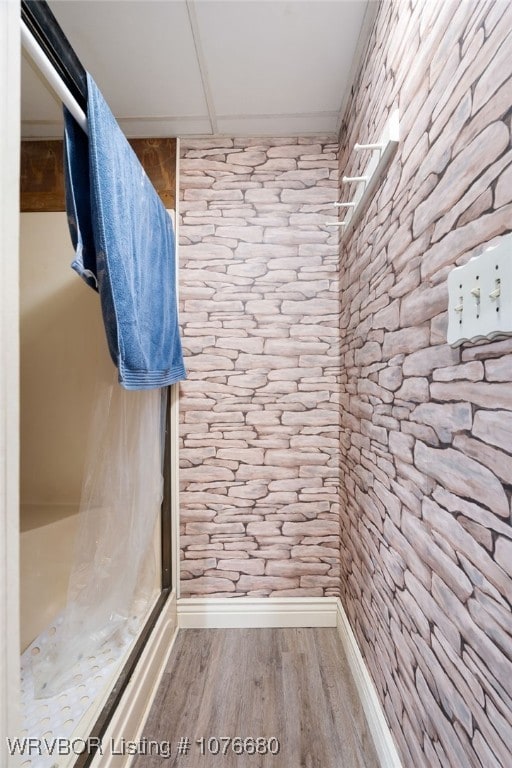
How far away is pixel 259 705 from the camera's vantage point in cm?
124

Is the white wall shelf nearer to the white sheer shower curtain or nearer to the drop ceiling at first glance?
the drop ceiling

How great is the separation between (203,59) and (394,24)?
2.31ft

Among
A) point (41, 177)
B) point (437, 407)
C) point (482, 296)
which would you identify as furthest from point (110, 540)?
point (41, 177)

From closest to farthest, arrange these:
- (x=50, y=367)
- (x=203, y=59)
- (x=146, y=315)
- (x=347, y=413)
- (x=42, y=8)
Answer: (x=42, y=8)
(x=146, y=315)
(x=203, y=59)
(x=347, y=413)
(x=50, y=367)

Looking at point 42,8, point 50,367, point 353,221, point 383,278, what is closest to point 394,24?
point 353,221

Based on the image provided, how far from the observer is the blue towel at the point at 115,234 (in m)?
0.90

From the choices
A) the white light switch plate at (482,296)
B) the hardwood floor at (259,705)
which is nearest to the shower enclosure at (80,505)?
the hardwood floor at (259,705)

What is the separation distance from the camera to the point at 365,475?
1.27m

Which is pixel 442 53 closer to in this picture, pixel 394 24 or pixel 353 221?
pixel 394 24

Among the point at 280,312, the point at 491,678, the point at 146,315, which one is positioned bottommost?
the point at 491,678

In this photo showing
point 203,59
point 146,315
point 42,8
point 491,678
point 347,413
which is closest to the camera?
point 491,678

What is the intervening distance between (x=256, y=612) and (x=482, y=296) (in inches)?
66.5

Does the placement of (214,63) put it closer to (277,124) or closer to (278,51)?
(278,51)

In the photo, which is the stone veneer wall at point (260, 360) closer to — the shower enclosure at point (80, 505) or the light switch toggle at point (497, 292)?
the shower enclosure at point (80, 505)
